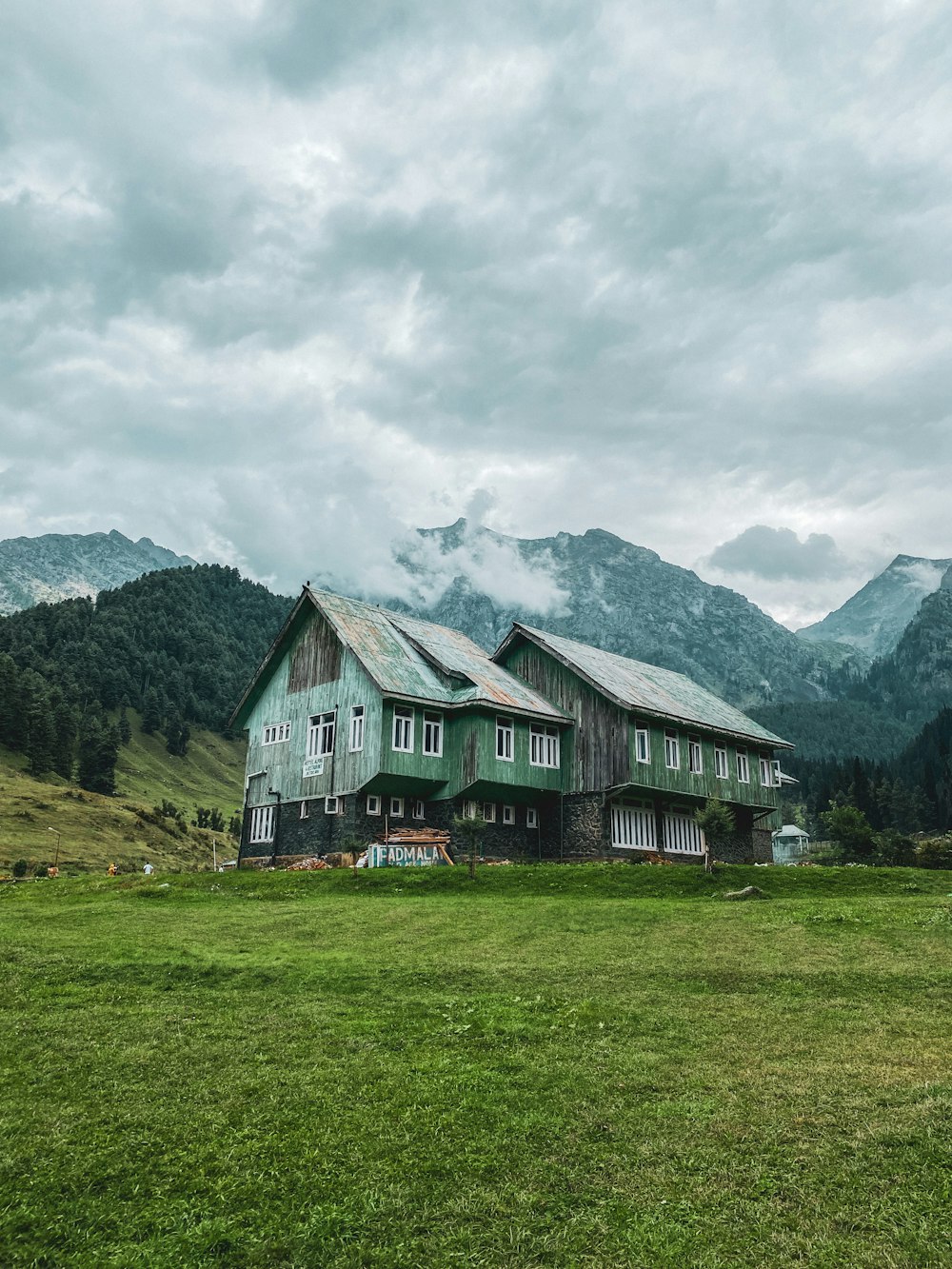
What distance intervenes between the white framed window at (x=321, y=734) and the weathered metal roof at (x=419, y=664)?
4.05 metres

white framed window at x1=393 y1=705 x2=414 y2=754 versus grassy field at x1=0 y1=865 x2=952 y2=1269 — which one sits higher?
white framed window at x1=393 y1=705 x2=414 y2=754

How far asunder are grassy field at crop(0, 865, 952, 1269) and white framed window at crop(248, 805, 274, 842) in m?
26.9

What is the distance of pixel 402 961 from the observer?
1805cm

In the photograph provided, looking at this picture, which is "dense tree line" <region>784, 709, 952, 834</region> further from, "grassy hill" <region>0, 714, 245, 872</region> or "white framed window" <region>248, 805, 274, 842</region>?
"grassy hill" <region>0, 714, 245, 872</region>

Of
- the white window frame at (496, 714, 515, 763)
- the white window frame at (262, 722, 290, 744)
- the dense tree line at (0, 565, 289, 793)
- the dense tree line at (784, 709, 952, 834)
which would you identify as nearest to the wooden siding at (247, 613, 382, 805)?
the white window frame at (262, 722, 290, 744)

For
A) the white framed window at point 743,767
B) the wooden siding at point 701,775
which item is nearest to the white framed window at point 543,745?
the wooden siding at point 701,775

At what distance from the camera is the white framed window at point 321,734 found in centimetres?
4488

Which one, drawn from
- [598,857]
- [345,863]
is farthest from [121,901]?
[598,857]

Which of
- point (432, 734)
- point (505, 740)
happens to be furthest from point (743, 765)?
point (432, 734)

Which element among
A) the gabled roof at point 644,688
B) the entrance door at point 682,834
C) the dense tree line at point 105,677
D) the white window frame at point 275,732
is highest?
the dense tree line at point 105,677

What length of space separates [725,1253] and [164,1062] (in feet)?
24.9

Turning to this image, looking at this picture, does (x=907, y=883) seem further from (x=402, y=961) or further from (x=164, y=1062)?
(x=164, y=1062)

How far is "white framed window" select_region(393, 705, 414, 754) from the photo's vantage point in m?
42.1

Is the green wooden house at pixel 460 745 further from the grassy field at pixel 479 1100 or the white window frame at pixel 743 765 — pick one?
the grassy field at pixel 479 1100
